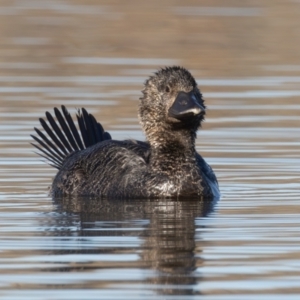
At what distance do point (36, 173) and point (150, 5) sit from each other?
60.1 ft

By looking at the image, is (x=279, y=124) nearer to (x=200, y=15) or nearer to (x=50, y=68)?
(x=50, y=68)

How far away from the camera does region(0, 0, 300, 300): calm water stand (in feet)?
26.4

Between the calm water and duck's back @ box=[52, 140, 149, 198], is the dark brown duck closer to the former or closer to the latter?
duck's back @ box=[52, 140, 149, 198]

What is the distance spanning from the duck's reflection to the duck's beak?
729 mm

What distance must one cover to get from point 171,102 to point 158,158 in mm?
503

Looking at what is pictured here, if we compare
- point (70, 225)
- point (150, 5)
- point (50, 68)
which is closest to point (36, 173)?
point (70, 225)

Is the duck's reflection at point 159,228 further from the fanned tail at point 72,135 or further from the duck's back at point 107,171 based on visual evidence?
the fanned tail at point 72,135

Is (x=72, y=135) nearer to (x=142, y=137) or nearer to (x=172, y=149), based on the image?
(x=172, y=149)

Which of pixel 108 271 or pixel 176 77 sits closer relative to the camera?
pixel 108 271

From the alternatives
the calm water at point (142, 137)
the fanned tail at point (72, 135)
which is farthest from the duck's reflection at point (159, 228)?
the fanned tail at point (72, 135)

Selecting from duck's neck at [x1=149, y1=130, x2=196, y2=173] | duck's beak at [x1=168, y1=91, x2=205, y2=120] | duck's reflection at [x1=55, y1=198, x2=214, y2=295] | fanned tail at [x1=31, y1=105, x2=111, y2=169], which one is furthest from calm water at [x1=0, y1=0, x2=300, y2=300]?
duck's beak at [x1=168, y1=91, x2=205, y2=120]

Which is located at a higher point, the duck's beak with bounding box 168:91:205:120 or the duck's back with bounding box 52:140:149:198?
the duck's beak with bounding box 168:91:205:120

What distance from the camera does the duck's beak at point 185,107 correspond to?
1105 cm

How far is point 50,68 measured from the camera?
827 inches
